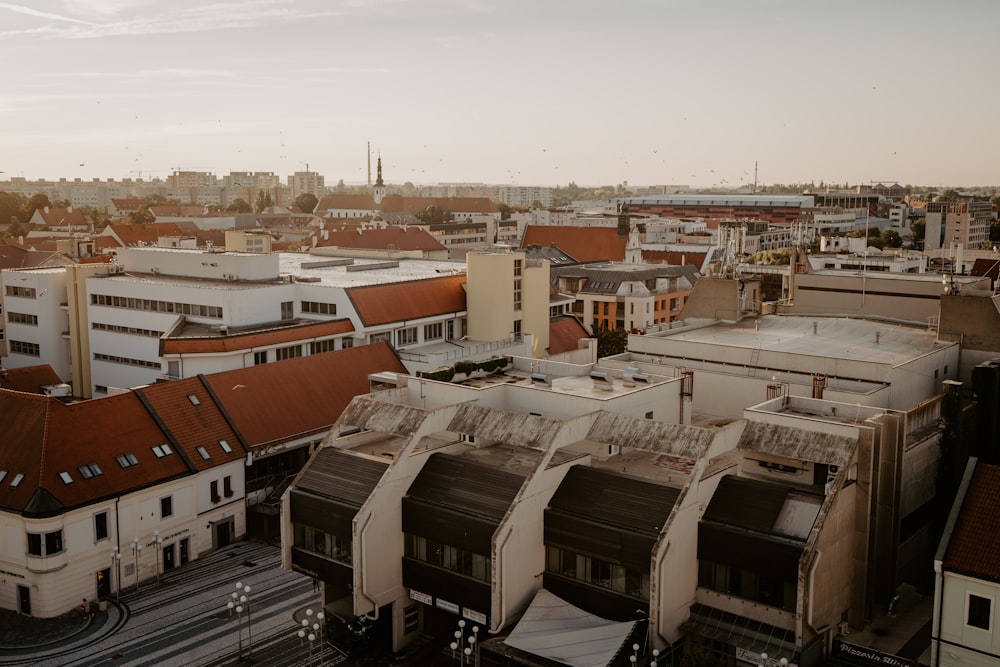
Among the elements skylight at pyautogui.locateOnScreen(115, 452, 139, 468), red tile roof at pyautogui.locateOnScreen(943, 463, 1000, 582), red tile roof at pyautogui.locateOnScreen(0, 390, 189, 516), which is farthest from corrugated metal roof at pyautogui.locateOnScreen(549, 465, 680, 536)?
skylight at pyautogui.locateOnScreen(115, 452, 139, 468)

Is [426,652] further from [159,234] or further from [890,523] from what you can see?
[159,234]

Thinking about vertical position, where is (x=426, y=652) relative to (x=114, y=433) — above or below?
below

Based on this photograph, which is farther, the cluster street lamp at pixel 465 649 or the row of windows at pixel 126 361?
the row of windows at pixel 126 361

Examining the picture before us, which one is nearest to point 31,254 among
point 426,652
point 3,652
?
point 3,652

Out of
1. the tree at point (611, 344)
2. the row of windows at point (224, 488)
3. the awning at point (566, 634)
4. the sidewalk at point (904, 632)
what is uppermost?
the tree at point (611, 344)

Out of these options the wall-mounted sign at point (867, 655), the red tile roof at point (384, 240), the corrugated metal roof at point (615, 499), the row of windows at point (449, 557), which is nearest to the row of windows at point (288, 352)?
the row of windows at point (449, 557)

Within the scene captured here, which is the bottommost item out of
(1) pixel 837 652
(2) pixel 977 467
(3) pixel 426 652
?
(3) pixel 426 652

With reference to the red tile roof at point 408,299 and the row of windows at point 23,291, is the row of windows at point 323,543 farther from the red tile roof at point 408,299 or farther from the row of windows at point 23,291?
the row of windows at point 23,291

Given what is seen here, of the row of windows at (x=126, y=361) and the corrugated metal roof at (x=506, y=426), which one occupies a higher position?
the corrugated metal roof at (x=506, y=426)
